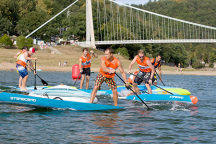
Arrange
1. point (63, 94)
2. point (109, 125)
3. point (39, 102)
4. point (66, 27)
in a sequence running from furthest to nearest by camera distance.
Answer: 1. point (66, 27)
2. point (63, 94)
3. point (39, 102)
4. point (109, 125)

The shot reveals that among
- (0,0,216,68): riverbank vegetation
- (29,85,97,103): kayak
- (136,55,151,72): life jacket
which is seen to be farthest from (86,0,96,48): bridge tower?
(29,85,97,103): kayak

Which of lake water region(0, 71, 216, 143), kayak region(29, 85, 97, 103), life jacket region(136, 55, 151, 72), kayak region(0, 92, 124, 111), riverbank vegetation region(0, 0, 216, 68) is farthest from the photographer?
riverbank vegetation region(0, 0, 216, 68)

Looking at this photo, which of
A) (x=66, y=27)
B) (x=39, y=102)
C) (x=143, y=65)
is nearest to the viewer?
(x=39, y=102)

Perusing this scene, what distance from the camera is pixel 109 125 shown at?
8.11 m

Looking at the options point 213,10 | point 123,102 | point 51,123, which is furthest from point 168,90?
point 213,10

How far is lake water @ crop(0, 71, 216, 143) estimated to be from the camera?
22.8 feet

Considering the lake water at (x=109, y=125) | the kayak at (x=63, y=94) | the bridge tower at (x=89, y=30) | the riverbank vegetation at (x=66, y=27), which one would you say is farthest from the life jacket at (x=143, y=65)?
the bridge tower at (x=89, y=30)

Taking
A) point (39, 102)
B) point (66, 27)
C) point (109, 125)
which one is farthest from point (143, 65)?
point (66, 27)

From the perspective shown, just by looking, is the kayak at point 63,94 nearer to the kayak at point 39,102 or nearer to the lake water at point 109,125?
the kayak at point 39,102

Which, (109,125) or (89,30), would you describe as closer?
(109,125)

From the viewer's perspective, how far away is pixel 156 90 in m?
13.7

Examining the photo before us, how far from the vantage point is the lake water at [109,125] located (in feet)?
22.8

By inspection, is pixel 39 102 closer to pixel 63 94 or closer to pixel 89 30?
pixel 63 94

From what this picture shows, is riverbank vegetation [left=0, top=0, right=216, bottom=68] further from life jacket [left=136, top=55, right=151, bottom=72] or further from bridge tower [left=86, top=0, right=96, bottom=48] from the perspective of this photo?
life jacket [left=136, top=55, right=151, bottom=72]
